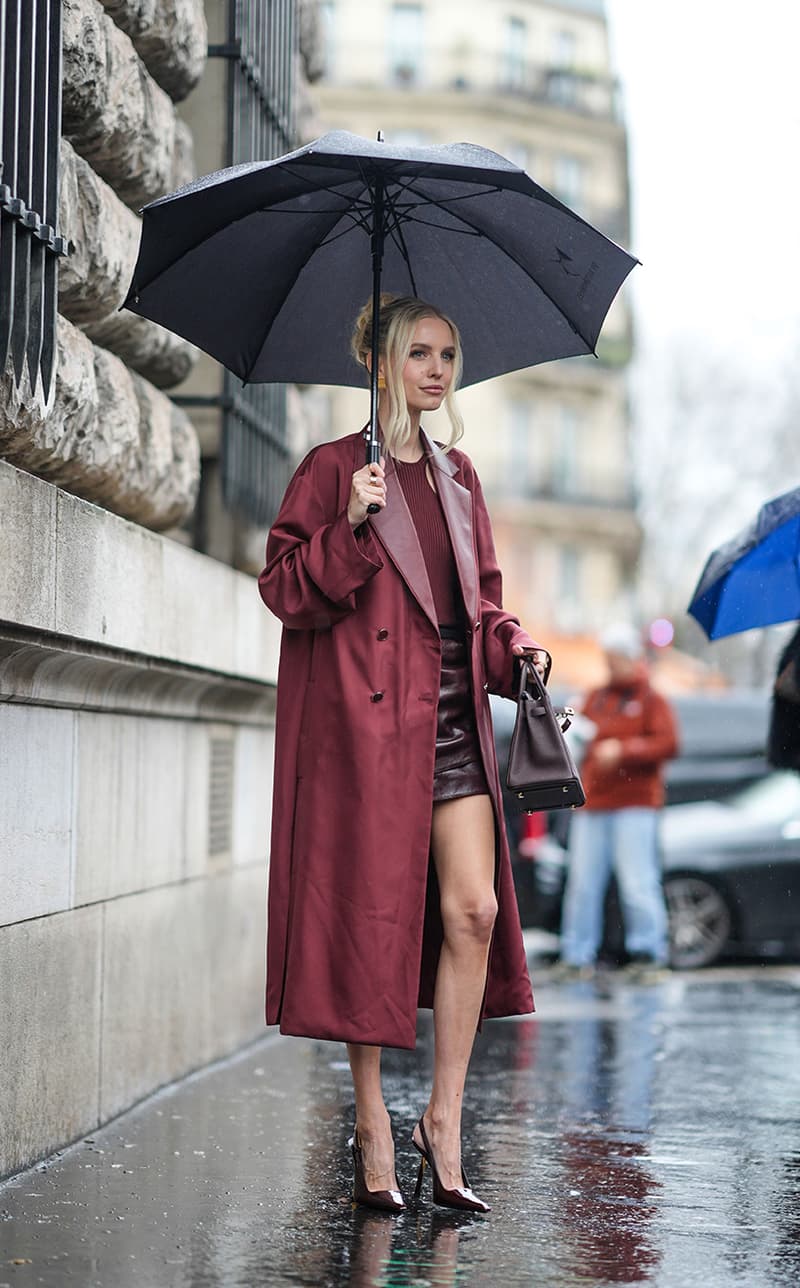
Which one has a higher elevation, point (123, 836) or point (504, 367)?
point (504, 367)

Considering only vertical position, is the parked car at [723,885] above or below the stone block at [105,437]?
below

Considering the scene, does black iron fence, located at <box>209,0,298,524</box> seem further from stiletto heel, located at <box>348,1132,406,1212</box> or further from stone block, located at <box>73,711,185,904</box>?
stiletto heel, located at <box>348,1132,406,1212</box>

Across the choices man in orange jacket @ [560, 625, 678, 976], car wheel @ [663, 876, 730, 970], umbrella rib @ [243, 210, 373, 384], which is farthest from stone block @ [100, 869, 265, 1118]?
car wheel @ [663, 876, 730, 970]

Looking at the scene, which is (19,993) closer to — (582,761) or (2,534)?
(2,534)

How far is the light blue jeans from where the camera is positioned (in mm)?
12234

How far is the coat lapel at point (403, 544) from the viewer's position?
495 centimetres

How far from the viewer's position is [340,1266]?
14.2ft

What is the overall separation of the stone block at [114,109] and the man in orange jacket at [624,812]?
604 cm

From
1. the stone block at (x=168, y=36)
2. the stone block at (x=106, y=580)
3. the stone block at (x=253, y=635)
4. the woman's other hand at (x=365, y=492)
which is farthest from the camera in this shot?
the stone block at (x=253, y=635)

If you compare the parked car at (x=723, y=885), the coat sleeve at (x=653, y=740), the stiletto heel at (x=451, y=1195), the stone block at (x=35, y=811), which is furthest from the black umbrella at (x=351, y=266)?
the parked car at (x=723, y=885)

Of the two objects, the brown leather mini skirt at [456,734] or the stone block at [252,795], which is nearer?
the brown leather mini skirt at [456,734]

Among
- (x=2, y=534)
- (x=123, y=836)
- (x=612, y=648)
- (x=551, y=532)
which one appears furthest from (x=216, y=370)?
(x=551, y=532)

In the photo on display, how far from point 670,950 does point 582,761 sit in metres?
1.55

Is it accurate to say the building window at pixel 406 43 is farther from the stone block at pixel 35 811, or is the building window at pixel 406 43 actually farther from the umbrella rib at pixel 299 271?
the stone block at pixel 35 811
